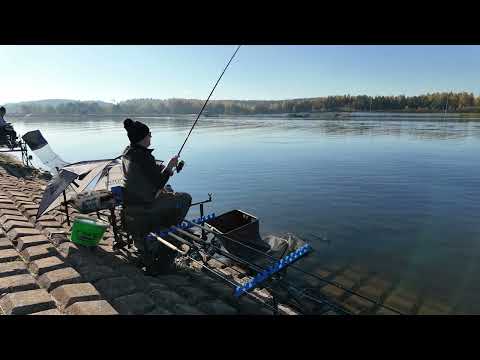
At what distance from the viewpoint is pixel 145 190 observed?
18.3 ft

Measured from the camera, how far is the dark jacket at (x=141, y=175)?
5469 millimetres

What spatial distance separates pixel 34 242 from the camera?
6004 mm

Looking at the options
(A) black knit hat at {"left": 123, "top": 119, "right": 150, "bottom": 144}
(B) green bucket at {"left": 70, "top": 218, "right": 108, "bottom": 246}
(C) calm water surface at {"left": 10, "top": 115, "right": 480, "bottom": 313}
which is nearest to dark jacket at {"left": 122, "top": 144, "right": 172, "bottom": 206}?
(A) black knit hat at {"left": 123, "top": 119, "right": 150, "bottom": 144}

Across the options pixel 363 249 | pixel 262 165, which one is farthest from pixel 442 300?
pixel 262 165

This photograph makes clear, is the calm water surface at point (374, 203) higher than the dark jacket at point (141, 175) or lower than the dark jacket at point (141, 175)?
lower

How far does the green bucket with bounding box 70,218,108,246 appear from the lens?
20.8 feet

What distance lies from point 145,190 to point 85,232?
195 cm

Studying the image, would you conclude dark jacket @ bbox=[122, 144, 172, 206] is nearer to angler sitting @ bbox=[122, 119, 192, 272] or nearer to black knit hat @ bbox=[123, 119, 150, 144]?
angler sitting @ bbox=[122, 119, 192, 272]

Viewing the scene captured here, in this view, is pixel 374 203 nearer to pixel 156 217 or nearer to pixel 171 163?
pixel 156 217

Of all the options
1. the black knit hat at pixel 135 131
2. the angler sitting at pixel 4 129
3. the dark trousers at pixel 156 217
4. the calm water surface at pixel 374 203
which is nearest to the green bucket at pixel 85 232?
the dark trousers at pixel 156 217

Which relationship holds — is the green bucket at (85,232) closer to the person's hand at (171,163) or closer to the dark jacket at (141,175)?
the dark jacket at (141,175)

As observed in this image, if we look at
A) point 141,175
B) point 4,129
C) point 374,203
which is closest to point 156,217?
point 141,175
